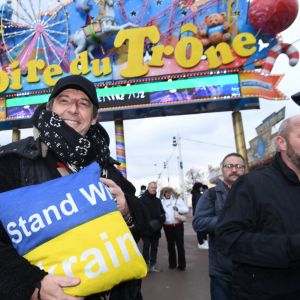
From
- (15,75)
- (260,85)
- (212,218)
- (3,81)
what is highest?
(15,75)

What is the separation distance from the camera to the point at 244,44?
12656 millimetres

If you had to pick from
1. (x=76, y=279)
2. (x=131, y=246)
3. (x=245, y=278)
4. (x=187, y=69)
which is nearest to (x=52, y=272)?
(x=76, y=279)

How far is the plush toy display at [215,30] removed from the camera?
1302cm

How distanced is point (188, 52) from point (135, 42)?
6.39 feet

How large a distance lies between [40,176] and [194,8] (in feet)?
44.6

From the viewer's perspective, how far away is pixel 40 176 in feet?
5.06

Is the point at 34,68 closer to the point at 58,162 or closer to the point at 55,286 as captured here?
the point at 58,162

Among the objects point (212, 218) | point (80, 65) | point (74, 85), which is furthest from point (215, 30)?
point (74, 85)

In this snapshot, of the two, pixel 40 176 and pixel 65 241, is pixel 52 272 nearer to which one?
pixel 65 241

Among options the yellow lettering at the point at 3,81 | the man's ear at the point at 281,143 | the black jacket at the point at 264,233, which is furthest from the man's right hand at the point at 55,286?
the yellow lettering at the point at 3,81

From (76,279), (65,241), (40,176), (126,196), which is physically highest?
(40,176)

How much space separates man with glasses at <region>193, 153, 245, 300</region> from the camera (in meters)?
3.30

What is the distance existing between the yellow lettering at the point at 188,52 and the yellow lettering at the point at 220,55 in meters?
0.34

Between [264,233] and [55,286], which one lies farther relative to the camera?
[264,233]
